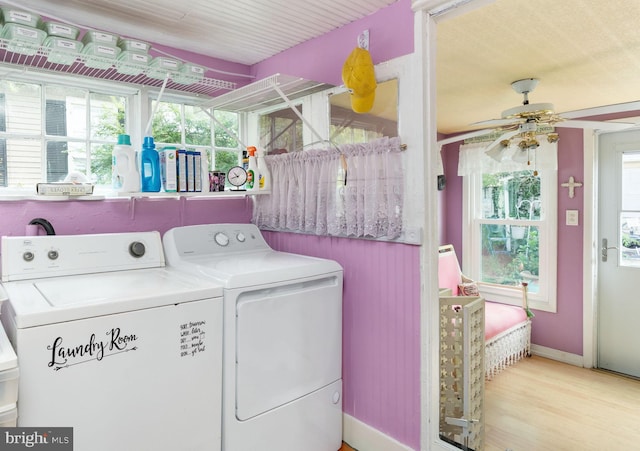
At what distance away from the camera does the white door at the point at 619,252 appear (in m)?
3.51

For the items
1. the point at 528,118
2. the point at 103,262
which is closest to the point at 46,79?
the point at 103,262

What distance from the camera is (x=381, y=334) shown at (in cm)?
204

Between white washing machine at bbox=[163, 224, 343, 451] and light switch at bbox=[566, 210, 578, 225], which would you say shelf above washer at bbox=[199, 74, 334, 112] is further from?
light switch at bbox=[566, 210, 578, 225]

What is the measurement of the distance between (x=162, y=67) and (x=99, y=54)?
30 centimetres

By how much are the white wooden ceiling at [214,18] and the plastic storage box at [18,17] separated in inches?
2.0

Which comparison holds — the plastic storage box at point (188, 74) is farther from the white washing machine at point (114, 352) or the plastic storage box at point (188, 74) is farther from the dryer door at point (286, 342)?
the dryer door at point (286, 342)

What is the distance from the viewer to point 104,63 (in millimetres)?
1998

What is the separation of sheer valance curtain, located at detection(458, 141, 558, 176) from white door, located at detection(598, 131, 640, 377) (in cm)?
41

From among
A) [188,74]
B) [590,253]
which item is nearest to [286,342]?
[188,74]

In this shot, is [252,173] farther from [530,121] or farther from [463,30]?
[530,121]

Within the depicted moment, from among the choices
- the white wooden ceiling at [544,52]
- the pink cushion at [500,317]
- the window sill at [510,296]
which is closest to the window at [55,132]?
the white wooden ceiling at [544,52]

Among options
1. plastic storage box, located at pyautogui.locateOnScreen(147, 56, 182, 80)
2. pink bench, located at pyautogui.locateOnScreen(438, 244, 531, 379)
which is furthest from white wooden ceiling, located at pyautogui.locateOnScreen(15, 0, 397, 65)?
pink bench, located at pyautogui.locateOnScreen(438, 244, 531, 379)

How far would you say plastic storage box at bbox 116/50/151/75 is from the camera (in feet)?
6.52

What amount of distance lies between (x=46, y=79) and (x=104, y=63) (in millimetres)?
423
